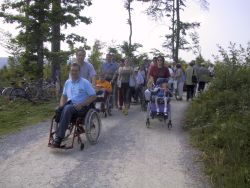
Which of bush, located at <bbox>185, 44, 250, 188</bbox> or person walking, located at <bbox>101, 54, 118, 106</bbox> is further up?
person walking, located at <bbox>101, 54, 118, 106</bbox>

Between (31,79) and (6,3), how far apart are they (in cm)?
329

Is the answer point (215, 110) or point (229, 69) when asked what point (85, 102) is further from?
point (229, 69)

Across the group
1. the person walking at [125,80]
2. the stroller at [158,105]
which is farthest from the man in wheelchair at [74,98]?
the person walking at [125,80]

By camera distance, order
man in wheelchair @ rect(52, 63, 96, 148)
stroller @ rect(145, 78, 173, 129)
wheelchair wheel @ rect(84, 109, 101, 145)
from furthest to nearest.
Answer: stroller @ rect(145, 78, 173, 129) < wheelchair wheel @ rect(84, 109, 101, 145) < man in wheelchair @ rect(52, 63, 96, 148)

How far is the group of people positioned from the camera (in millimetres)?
8881

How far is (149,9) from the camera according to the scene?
1344 inches

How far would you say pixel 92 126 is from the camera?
908cm

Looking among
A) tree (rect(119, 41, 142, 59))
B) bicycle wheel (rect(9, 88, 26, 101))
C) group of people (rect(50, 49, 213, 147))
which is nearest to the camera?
group of people (rect(50, 49, 213, 147))

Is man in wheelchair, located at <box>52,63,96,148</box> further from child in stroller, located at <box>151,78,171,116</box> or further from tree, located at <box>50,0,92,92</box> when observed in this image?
tree, located at <box>50,0,92,92</box>

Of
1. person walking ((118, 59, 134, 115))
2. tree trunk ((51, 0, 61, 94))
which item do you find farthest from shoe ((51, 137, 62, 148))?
tree trunk ((51, 0, 61, 94))

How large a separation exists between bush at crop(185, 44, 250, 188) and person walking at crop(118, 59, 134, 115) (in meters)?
2.16

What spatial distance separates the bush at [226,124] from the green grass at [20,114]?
4332mm

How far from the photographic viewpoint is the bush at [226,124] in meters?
6.98

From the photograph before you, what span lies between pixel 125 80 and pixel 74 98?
477cm
